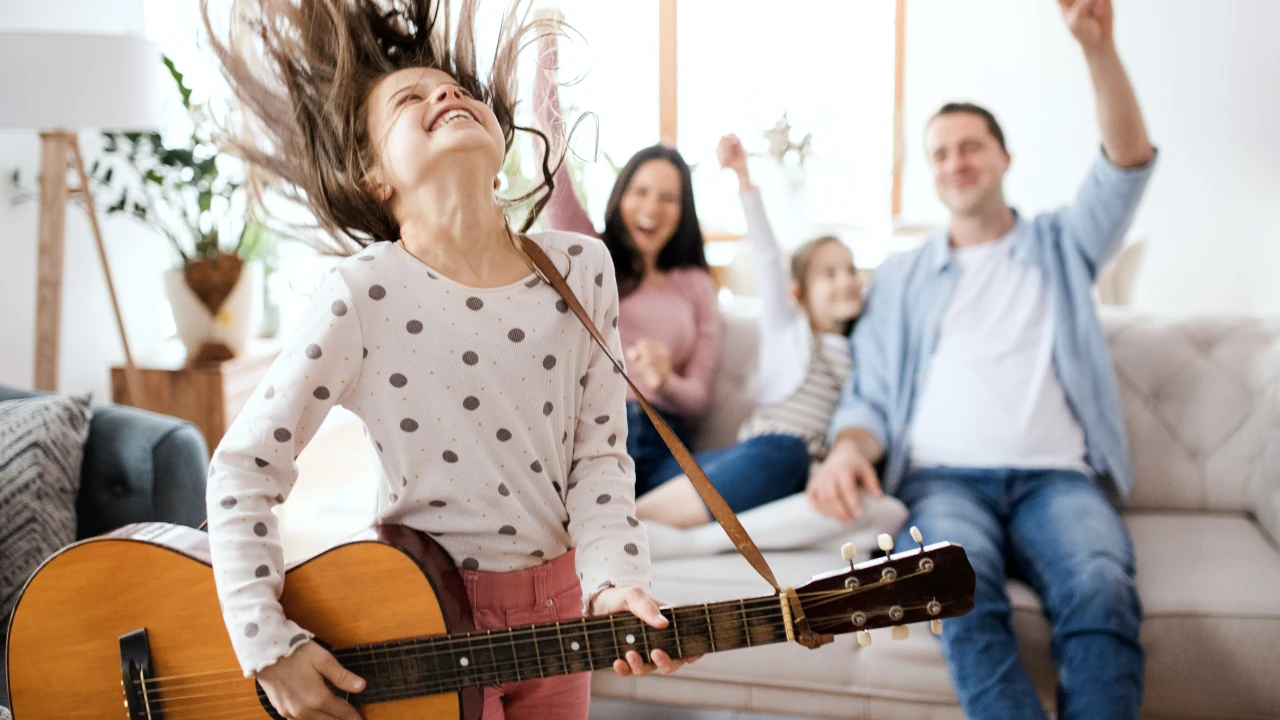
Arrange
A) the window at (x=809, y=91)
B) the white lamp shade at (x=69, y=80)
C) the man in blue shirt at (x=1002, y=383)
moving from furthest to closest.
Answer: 1. the window at (x=809, y=91)
2. the white lamp shade at (x=69, y=80)
3. the man in blue shirt at (x=1002, y=383)

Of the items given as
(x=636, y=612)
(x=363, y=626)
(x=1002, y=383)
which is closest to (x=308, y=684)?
(x=363, y=626)

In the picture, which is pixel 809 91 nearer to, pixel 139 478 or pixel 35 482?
pixel 139 478

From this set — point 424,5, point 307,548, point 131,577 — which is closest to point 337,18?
point 424,5

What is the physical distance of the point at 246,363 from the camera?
3285 mm

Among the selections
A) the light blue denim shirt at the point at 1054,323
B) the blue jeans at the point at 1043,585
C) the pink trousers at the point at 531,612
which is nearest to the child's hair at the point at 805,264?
the light blue denim shirt at the point at 1054,323

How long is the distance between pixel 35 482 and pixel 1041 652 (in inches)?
62.8

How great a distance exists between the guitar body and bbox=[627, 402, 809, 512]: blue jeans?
3.23 ft

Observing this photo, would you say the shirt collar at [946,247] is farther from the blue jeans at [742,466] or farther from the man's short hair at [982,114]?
the blue jeans at [742,466]

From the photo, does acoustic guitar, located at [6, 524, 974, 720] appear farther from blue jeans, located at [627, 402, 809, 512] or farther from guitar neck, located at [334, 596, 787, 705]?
blue jeans, located at [627, 402, 809, 512]

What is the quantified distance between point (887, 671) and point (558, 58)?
3.69 feet

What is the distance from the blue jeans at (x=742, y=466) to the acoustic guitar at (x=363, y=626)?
38.3 inches

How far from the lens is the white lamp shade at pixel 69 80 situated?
2311 mm

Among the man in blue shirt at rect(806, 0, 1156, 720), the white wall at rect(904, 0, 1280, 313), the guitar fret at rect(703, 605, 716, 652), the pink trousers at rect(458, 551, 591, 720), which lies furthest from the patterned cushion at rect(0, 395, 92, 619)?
the white wall at rect(904, 0, 1280, 313)

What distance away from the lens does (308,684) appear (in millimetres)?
916
